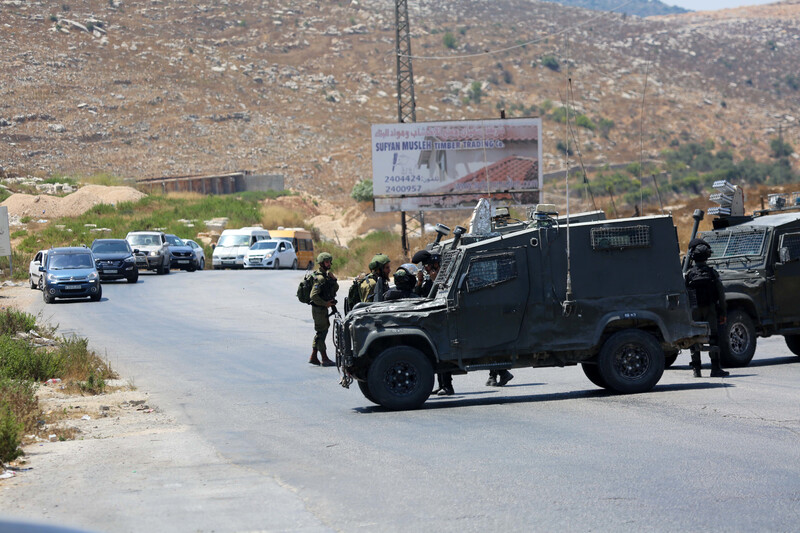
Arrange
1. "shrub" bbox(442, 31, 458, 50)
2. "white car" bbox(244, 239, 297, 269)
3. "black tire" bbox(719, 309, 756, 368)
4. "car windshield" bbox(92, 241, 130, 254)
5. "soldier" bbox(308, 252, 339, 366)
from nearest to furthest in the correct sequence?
"black tire" bbox(719, 309, 756, 368) < "soldier" bbox(308, 252, 339, 366) < "car windshield" bbox(92, 241, 130, 254) < "white car" bbox(244, 239, 297, 269) < "shrub" bbox(442, 31, 458, 50)

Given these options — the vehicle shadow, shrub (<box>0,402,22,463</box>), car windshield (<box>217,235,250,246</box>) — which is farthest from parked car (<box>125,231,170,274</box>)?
shrub (<box>0,402,22,463</box>)

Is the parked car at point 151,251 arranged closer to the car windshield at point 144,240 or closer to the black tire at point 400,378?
the car windshield at point 144,240

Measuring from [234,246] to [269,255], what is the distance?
7.51 feet

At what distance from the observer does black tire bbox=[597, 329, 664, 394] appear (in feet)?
40.4

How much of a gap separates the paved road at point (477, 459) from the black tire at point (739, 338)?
259 mm

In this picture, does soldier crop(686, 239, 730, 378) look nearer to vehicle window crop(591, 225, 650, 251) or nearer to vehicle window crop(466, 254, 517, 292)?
vehicle window crop(591, 225, 650, 251)

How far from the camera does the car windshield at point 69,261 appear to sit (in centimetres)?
3189

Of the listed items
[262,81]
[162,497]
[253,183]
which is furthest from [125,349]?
[262,81]

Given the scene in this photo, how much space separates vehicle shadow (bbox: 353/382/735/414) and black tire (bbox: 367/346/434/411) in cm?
22

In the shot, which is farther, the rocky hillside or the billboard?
the rocky hillside

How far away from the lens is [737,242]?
1638cm

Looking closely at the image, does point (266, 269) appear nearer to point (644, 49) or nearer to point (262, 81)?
point (262, 81)

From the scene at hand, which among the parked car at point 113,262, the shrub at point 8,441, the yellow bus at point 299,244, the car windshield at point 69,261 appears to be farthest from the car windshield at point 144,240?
the shrub at point 8,441

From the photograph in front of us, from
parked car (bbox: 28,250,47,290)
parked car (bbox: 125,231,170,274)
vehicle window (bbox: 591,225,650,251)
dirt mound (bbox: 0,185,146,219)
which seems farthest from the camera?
dirt mound (bbox: 0,185,146,219)
